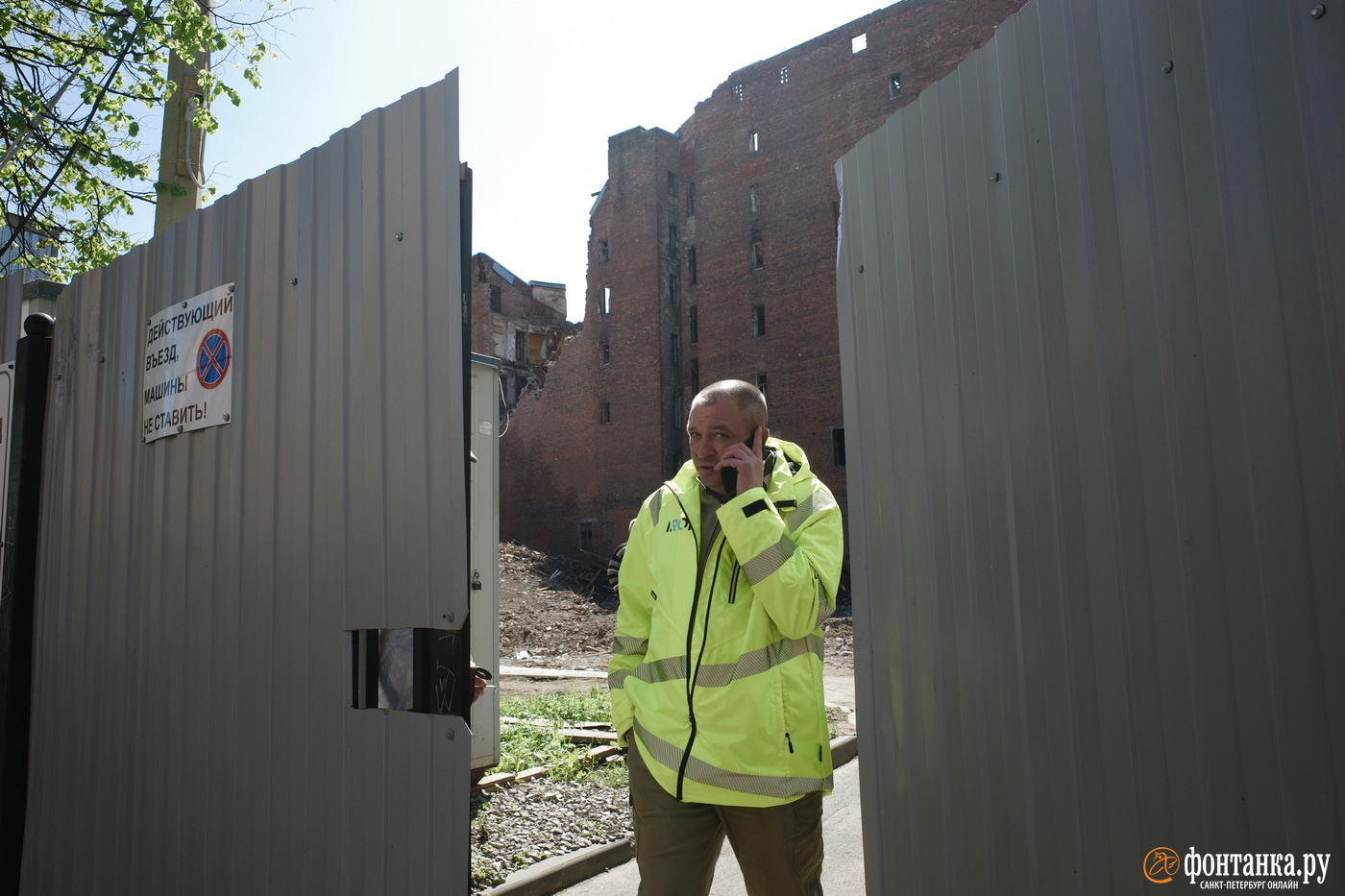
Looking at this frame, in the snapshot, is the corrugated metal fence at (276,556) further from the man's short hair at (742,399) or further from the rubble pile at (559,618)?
the rubble pile at (559,618)

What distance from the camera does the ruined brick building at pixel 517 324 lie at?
112 ft

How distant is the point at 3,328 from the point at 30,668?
1.60 meters

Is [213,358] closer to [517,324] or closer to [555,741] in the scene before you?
[555,741]

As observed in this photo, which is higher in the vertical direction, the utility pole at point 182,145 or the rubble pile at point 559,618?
the utility pole at point 182,145

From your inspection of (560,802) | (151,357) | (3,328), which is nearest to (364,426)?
(151,357)

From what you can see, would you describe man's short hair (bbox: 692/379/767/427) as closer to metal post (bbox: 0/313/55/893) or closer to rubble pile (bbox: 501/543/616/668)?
metal post (bbox: 0/313/55/893)

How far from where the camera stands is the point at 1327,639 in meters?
1.40

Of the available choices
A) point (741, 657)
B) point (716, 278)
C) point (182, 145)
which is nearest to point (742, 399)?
point (741, 657)

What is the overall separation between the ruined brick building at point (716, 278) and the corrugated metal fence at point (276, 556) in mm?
26279

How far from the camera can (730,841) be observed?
2.38 meters

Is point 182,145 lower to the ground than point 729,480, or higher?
higher

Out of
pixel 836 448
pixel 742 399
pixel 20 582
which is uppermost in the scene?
pixel 836 448

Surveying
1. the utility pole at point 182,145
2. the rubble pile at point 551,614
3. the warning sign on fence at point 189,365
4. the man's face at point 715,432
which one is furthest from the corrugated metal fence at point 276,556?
the rubble pile at point 551,614

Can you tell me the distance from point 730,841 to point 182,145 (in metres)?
6.39
